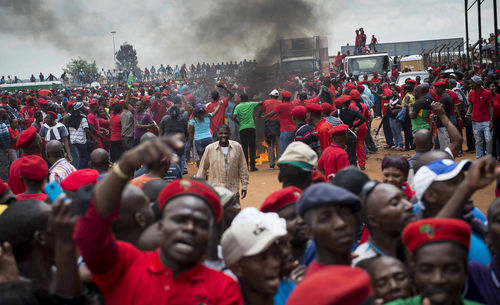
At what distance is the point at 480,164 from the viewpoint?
8.66 ft

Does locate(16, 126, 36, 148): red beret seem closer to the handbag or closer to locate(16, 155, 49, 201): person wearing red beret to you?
locate(16, 155, 49, 201): person wearing red beret

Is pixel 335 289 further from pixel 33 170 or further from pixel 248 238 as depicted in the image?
pixel 33 170

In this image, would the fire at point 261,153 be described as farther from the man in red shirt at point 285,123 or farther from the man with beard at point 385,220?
the man with beard at point 385,220

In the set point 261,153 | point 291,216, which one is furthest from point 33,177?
point 261,153

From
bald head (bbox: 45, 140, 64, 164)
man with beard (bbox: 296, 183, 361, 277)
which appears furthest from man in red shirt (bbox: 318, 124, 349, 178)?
bald head (bbox: 45, 140, 64, 164)

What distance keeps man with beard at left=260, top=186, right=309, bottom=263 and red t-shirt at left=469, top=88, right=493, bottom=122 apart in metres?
8.72

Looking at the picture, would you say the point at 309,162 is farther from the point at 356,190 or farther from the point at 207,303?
the point at 207,303

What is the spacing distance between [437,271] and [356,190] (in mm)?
1476

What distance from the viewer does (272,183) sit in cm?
1159

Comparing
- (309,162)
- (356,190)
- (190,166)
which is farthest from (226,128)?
(190,166)

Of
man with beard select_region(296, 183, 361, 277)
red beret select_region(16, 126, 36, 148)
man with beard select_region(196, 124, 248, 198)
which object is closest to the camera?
man with beard select_region(296, 183, 361, 277)

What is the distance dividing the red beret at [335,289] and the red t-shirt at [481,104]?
10457mm

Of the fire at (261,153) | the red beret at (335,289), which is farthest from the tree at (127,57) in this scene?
the red beret at (335,289)

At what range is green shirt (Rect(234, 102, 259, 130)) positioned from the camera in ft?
40.5
